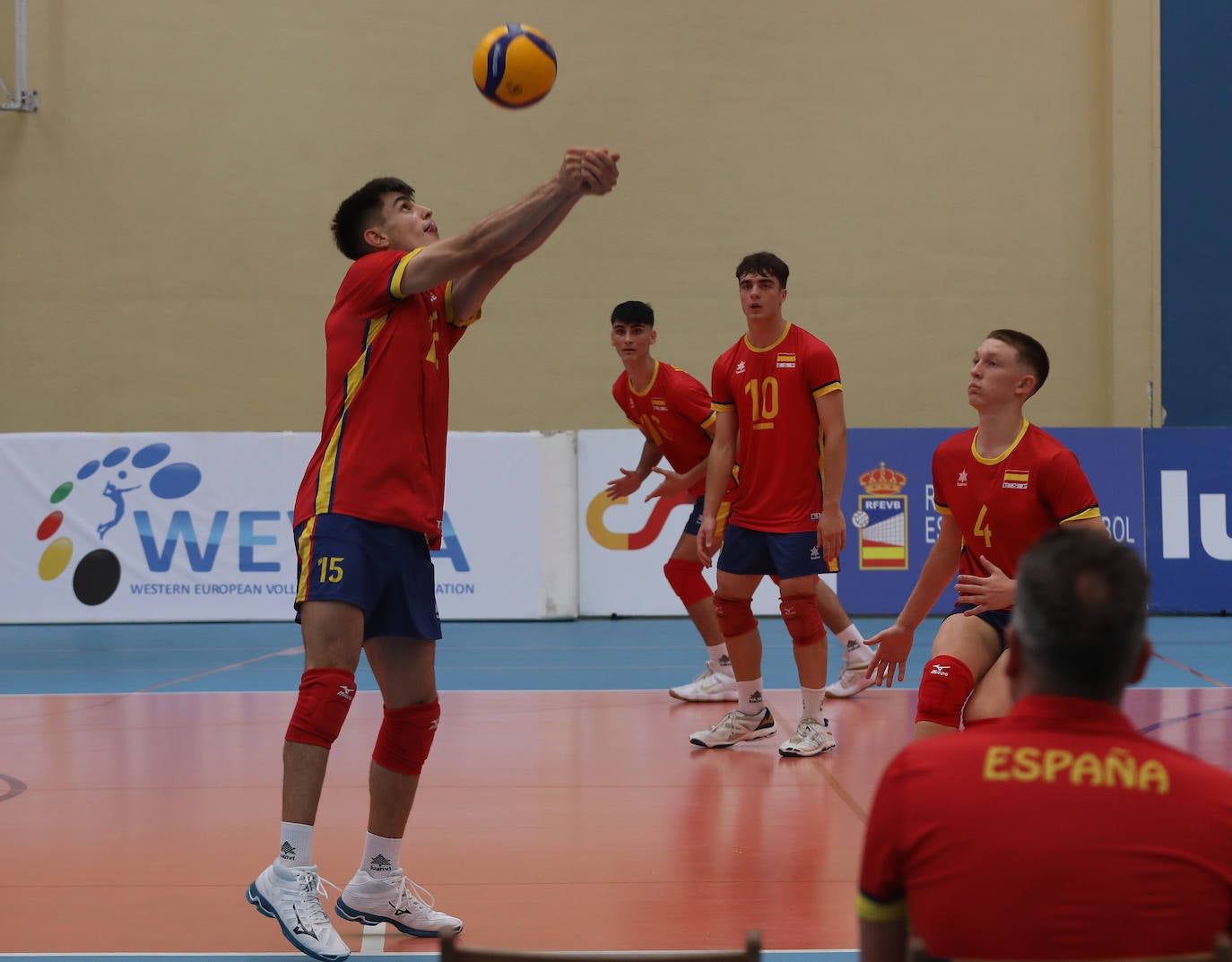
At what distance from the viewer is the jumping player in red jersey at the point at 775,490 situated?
6070 mm

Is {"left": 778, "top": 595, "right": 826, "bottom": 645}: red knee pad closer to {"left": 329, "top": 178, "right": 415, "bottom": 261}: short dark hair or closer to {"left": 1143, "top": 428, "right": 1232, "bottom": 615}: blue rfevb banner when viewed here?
{"left": 329, "top": 178, "right": 415, "bottom": 261}: short dark hair

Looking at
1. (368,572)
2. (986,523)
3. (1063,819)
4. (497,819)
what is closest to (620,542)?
(497,819)

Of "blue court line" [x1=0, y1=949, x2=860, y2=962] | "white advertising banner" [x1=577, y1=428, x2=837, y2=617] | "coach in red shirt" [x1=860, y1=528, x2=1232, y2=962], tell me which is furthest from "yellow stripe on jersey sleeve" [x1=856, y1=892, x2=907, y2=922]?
"white advertising banner" [x1=577, y1=428, x2=837, y2=617]

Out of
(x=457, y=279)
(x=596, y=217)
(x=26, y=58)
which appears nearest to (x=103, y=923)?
(x=457, y=279)

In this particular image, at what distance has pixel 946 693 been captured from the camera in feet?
13.2

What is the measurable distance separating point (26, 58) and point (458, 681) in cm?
957

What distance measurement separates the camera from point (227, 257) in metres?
13.6

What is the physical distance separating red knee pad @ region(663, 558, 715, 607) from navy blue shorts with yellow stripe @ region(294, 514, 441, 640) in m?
3.98

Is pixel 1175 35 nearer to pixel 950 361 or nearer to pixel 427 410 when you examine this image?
pixel 950 361

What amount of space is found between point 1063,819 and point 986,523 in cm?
296

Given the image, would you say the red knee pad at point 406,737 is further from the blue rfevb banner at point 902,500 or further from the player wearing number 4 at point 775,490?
the blue rfevb banner at point 902,500

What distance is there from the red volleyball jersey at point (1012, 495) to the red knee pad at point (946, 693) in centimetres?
48

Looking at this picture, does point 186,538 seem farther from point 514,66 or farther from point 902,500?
point 514,66

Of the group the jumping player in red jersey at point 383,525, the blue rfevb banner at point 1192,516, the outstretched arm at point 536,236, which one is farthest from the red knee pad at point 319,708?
the blue rfevb banner at point 1192,516
